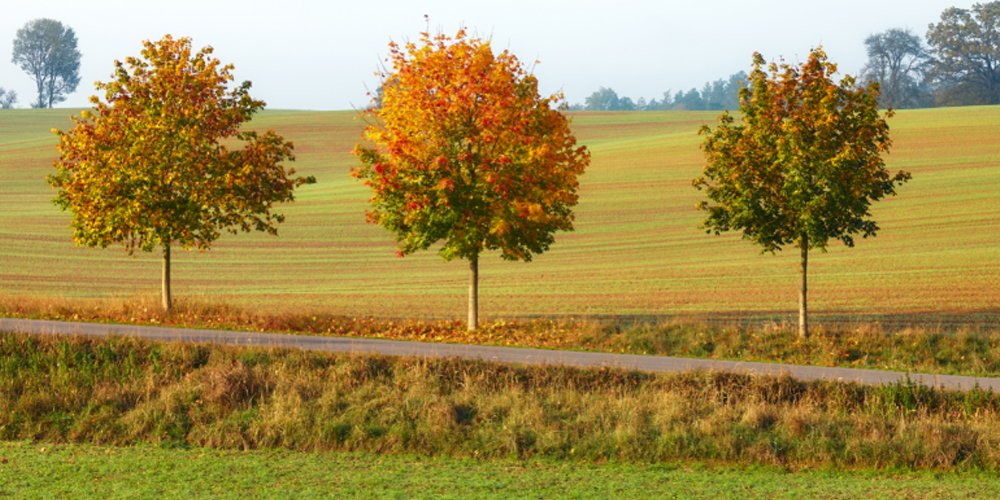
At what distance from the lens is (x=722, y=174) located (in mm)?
27219

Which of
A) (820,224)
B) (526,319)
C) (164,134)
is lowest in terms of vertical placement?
(526,319)

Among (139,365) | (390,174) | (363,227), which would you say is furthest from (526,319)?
(363,227)

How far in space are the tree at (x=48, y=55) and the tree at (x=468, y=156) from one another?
12701 centimetres

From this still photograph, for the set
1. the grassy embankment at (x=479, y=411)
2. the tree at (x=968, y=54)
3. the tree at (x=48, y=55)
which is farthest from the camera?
the tree at (x=48, y=55)

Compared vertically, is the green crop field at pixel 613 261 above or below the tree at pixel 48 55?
below

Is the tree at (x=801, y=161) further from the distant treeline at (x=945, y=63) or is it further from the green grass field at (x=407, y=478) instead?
the distant treeline at (x=945, y=63)

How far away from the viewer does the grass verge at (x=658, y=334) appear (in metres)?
23.3

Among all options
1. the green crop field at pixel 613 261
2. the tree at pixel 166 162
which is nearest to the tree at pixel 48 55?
the green crop field at pixel 613 261

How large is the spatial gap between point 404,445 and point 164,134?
16.4 meters

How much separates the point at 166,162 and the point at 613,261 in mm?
19430

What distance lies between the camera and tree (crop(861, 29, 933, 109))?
112625 millimetres

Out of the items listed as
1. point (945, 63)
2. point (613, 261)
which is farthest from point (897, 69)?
point (613, 261)

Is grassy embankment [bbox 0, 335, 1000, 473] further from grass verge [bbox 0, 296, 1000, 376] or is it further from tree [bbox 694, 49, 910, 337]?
tree [bbox 694, 49, 910, 337]

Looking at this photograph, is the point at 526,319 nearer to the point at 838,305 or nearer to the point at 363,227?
the point at 838,305
